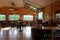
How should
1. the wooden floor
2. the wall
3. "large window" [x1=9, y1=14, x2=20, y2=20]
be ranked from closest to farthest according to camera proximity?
the wooden floor
the wall
"large window" [x1=9, y1=14, x2=20, y2=20]

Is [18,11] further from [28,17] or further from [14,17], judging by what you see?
[28,17]

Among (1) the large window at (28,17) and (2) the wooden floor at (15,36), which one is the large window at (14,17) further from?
(2) the wooden floor at (15,36)

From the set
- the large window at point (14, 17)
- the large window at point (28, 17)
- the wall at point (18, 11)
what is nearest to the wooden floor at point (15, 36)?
the wall at point (18, 11)

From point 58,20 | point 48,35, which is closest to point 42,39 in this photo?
point 48,35

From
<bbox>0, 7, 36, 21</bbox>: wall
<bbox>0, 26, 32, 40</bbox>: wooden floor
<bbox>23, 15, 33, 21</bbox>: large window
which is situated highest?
<bbox>0, 7, 36, 21</bbox>: wall

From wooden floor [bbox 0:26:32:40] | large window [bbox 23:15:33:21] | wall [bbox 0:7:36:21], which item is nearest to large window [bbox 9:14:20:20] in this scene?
wall [bbox 0:7:36:21]

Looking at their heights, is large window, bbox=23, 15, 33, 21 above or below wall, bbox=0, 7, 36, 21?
below

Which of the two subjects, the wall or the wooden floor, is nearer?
the wooden floor

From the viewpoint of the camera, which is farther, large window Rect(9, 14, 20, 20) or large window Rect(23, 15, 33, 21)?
large window Rect(23, 15, 33, 21)

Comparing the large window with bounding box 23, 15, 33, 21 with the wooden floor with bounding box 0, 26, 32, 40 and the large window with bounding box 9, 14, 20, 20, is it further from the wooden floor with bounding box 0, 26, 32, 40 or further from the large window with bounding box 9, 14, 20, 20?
the wooden floor with bounding box 0, 26, 32, 40

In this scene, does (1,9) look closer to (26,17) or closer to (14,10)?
(14,10)

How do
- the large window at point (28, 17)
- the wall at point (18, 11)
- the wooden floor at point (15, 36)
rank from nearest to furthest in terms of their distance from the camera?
the wooden floor at point (15, 36) → the wall at point (18, 11) → the large window at point (28, 17)

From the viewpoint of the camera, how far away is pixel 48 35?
625cm

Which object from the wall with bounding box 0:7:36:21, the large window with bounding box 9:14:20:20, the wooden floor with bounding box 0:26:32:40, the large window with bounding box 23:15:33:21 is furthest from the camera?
the large window with bounding box 23:15:33:21
